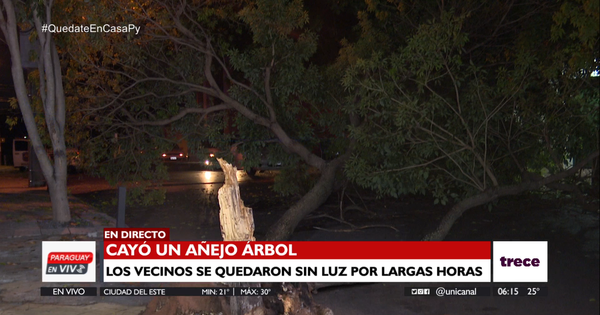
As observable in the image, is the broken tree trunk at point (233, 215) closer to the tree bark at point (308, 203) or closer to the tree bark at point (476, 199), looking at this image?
the tree bark at point (476, 199)

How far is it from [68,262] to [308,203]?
6271 mm

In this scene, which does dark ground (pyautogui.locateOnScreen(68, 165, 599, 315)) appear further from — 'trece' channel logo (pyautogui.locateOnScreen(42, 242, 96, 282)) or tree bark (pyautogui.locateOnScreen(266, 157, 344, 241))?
'trece' channel logo (pyautogui.locateOnScreen(42, 242, 96, 282))

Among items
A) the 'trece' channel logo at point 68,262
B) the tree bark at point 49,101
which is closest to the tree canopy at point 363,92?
the tree bark at point 49,101

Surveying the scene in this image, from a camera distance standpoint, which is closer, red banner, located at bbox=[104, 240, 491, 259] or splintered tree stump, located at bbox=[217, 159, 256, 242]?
red banner, located at bbox=[104, 240, 491, 259]

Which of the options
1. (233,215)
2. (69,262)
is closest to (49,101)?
(69,262)

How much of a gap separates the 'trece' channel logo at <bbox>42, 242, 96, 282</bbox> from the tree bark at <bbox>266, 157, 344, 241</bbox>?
5042mm

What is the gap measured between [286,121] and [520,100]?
17.4 feet

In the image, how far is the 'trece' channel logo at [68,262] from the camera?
695 centimetres

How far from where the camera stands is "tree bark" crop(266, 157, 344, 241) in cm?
1225

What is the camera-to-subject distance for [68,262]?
7.19m

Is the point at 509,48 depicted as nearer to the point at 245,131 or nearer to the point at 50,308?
the point at 245,131

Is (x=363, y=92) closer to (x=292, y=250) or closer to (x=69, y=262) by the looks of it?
(x=292, y=250)

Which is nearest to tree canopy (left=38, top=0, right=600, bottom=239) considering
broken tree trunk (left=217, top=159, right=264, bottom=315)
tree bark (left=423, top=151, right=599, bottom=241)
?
tree bark (left=423, top=151, right=599, bottom=241)

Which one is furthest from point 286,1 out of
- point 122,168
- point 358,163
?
→ point 122,168
